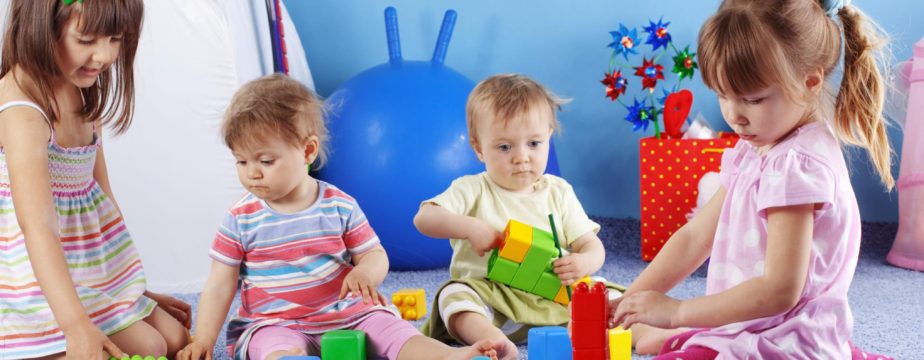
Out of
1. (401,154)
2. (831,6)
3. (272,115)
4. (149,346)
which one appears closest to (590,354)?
(831,6)

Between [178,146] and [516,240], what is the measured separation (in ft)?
2.62

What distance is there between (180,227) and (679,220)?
0.98 m

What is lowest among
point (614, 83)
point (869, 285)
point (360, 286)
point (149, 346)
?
point (869, 285)

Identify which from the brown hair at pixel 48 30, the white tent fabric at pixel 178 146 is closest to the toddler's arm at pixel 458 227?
the brown hair at pixel 48 30

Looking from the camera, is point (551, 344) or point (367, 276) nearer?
point (551, 344)

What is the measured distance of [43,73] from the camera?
1227mm

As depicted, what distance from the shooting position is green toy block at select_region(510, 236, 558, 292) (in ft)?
4.48

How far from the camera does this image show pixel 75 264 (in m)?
1.32

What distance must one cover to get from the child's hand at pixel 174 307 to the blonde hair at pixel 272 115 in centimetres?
31

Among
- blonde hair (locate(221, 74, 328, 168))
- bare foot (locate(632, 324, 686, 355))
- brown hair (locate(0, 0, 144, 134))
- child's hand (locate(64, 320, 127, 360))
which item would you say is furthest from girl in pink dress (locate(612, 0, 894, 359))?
brown hair (locate(0, 0, 144, 134))

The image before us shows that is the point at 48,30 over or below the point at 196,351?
over

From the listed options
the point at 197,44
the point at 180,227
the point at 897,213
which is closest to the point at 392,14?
the point at 197,44

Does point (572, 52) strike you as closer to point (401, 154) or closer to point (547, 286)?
point (401, 154)

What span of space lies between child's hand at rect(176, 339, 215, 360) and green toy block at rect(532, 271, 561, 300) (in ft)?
1.48
